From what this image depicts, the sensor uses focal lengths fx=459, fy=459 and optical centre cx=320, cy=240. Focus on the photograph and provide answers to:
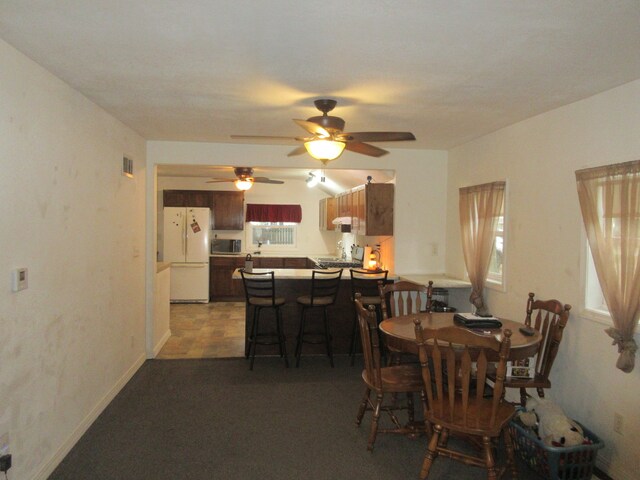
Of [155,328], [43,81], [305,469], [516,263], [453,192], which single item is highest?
[43,81]

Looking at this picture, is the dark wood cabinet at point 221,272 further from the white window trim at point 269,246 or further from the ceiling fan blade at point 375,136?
the ceiling fan blade at point 375,136

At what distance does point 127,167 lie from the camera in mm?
4188

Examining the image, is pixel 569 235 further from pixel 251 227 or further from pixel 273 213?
pixel 251 227

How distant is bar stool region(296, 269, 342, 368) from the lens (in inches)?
190

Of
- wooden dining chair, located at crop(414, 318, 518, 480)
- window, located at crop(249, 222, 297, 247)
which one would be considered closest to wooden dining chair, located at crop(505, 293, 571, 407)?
wooden dining chair, located at crop(414, 318, 518, 480)

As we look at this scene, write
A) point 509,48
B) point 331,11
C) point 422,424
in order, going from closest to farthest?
point 331,11
point 509,48
point 422,424

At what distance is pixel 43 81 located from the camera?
263 centimetres

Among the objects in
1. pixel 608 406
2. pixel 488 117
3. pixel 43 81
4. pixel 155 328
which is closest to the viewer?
pixel 43 81

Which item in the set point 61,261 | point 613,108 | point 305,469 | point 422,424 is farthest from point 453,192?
point 61,261

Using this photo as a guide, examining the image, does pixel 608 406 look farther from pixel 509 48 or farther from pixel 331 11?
pixel 331 11

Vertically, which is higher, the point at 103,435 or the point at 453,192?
the point at 453,192

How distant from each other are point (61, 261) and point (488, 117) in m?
3.25

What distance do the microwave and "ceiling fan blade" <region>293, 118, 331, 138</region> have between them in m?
6.30

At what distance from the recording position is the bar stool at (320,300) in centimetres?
484
